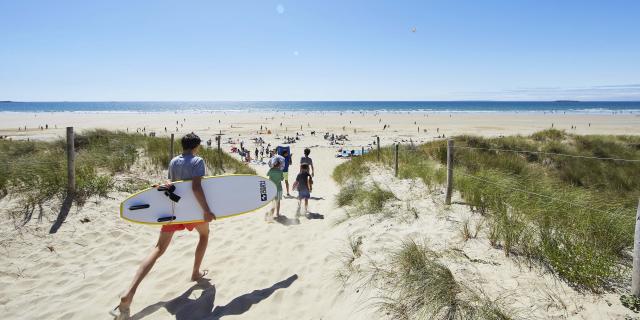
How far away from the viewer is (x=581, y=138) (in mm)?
14352

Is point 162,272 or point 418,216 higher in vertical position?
point 418,216

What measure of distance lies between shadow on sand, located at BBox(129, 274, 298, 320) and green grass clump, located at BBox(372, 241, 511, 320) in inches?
51.7

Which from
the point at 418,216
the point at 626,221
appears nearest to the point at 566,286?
the point at 626,221

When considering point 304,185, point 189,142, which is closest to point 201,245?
point 189,142

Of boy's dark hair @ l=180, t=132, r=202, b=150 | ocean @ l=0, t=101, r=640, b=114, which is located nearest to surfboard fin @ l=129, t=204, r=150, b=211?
boy's dark hair @ l=180, t=132, r=202, b=150

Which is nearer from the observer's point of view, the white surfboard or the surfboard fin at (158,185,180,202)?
the surfboard fin at (158,185,180,202)

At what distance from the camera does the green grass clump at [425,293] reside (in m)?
2.92

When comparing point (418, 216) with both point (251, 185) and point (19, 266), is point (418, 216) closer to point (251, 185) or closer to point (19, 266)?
point (251, 185)

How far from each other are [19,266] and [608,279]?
6.82 meters

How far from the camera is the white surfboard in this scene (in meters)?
3.90

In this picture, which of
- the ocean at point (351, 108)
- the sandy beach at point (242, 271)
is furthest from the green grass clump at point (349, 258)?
the ocean at point (351, 108)

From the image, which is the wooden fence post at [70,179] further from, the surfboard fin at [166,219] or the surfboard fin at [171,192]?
the surfboard fin at [171,192]

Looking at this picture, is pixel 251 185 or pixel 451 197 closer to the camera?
pixel 251 185

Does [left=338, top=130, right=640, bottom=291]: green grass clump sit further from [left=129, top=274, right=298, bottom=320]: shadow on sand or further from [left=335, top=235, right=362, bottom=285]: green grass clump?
[left=129, top=274, right=298, bottom=320]: shadow on sand
